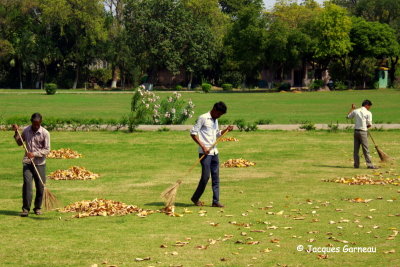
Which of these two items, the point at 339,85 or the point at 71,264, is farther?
the point at 339,85

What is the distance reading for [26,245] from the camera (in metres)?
11.4

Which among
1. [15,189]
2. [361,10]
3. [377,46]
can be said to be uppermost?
[361,10]

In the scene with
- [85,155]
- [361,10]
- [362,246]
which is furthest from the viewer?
[361,10]

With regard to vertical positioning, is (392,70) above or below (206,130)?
above

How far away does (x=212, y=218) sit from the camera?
1360 centimetres

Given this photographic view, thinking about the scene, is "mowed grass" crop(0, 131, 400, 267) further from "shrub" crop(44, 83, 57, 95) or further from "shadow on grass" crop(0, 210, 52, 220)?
"shrub" crop(44, 83, 57, 95)

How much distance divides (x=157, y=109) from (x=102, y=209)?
75.2ft

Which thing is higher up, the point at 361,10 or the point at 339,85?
the point at 361,10

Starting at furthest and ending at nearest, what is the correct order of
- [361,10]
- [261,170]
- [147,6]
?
[361,10], [147,6], [261,170]

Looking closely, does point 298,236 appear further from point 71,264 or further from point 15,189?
point 15,189

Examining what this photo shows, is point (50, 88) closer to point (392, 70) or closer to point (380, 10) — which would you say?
point (392, 70)

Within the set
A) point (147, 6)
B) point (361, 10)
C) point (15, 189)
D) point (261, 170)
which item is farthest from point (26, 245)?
point (361, 10)

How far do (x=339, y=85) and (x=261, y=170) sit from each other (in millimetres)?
80260

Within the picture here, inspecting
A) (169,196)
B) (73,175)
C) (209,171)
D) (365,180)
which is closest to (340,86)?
(365,180)
